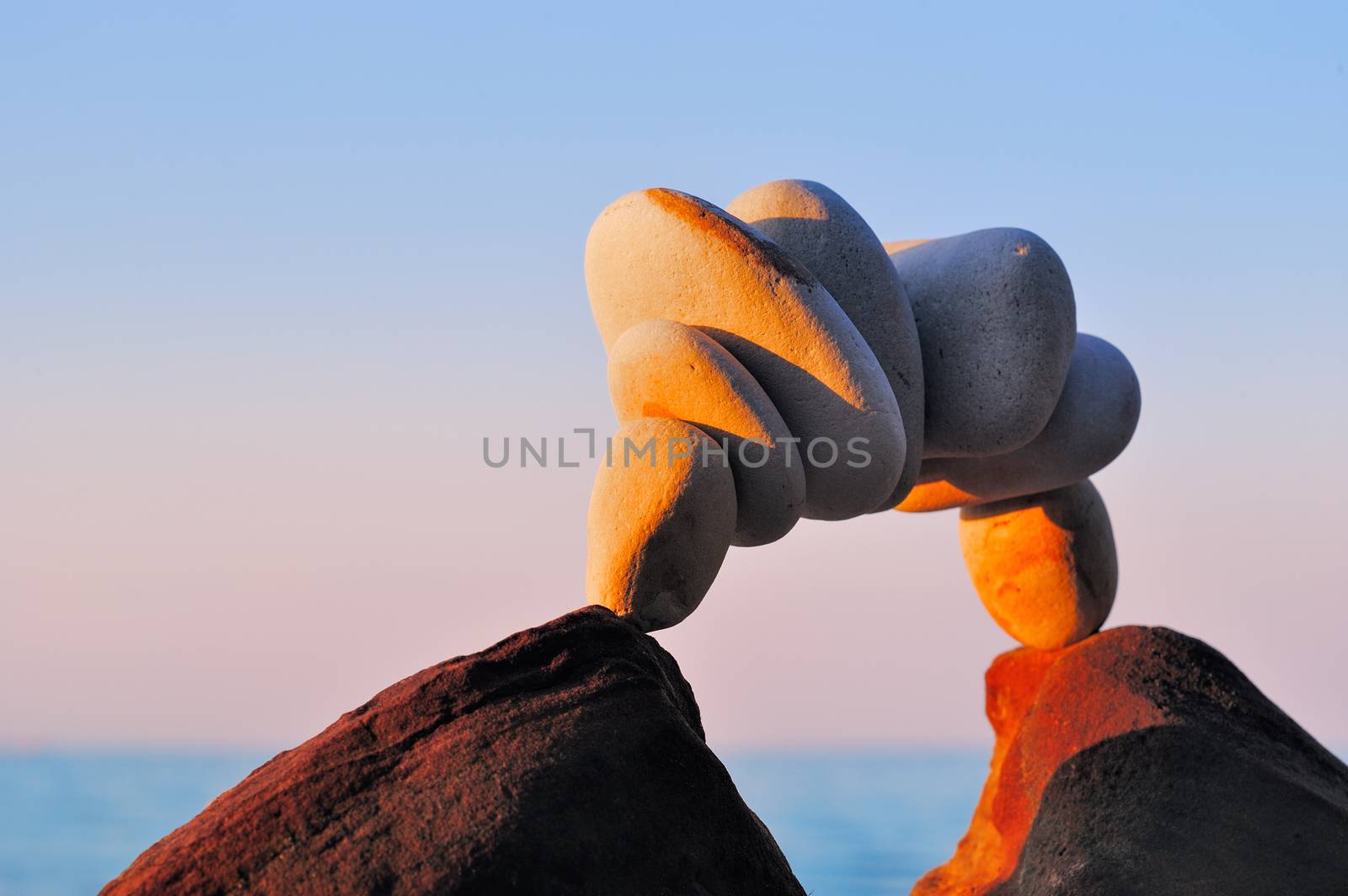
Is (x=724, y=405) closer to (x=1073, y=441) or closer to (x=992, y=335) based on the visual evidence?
(x=992, y=335)

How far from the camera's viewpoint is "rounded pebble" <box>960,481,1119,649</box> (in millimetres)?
5230

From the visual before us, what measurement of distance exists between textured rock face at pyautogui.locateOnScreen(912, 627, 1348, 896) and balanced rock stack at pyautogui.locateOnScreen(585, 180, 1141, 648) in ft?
2.54

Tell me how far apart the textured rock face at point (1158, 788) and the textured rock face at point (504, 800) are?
1.73m

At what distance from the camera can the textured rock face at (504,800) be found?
97.1 inches

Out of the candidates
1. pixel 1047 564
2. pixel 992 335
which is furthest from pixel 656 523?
pixel 1047 564

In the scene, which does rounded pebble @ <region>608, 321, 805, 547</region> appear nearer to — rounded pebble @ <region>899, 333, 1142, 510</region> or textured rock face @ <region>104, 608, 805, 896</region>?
textured rock face @ <region>104, 608, 805, 896</region>

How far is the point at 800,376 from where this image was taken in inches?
140

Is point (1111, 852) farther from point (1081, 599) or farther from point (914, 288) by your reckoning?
point (914, 288)

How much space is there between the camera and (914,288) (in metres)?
4.55

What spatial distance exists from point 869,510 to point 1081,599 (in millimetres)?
1704

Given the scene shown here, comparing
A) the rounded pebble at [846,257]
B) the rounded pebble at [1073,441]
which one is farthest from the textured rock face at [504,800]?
the rounded pebble at [1073,441]

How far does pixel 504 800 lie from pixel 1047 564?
125 inches

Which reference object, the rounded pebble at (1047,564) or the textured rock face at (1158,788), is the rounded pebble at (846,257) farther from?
the rounded pebble at (1047,564)

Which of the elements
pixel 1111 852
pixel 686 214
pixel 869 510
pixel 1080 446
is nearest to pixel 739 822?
pixel 869 510
